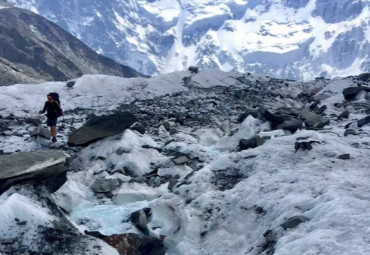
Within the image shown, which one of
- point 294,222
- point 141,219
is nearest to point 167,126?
point 141,219

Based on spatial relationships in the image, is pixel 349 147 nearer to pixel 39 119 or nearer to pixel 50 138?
pixel 50 138

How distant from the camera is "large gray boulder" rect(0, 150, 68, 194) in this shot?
12227mm

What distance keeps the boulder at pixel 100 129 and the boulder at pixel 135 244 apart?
8365 mm

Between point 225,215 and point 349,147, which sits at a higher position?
point 349,147

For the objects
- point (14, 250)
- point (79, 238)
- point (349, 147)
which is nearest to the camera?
point (14, 250)

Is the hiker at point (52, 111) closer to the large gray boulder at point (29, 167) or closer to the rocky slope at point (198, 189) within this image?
the rocky slope at point (198, 189)

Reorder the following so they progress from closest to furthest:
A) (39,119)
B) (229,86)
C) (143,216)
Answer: (143,216) < (39,119) < (229,86)

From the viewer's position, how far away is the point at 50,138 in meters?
21.1

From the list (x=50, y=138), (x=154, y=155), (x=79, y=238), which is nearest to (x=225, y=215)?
(x=79, y=238)

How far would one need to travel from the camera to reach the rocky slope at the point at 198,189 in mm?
10406

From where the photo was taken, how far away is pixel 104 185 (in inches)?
625

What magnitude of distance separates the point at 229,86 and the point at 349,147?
71.9 ft

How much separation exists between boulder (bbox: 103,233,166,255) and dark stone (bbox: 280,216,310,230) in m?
3.32

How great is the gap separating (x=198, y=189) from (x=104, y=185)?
3686mm
